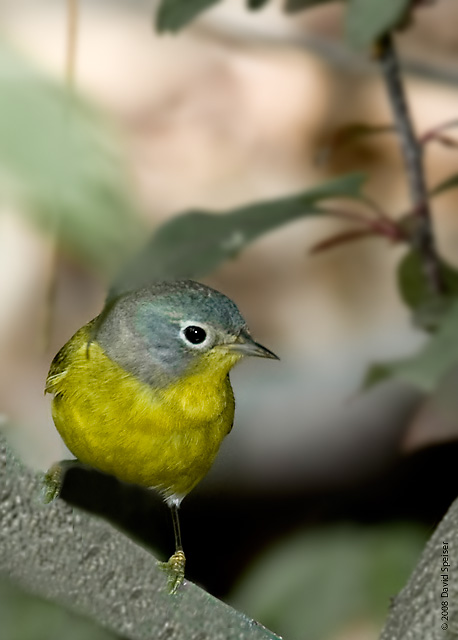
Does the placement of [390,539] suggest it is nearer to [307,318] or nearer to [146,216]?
[146,216]

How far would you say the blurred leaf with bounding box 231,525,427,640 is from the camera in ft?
1.20

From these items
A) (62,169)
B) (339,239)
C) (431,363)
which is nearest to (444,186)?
(339,239)

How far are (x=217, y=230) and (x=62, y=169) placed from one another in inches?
17.5

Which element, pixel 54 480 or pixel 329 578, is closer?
pixel 54 480

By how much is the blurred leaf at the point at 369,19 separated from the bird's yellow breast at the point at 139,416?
1.31ft

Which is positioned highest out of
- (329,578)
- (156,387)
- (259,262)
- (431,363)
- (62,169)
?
(62,169)

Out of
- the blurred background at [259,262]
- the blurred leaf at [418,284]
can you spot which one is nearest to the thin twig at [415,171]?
the blurred leaf at [418,284]

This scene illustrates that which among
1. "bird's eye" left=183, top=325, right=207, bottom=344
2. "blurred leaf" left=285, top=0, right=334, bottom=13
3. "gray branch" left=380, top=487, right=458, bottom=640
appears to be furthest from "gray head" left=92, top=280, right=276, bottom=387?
"blurred leaf" left=285, top=0, right=334, bottom=13

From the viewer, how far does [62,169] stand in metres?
0.11

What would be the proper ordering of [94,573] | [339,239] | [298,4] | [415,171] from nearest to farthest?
1. [94,573]
2. [339,239]
3. [415,171]
4. [298,4]

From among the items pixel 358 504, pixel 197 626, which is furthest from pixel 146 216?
pixel 358 504

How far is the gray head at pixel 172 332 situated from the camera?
0.24 metres

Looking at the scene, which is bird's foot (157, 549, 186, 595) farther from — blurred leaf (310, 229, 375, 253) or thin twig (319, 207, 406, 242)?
thin twig (319, 207, 406, 242)

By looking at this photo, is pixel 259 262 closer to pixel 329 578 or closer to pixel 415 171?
pixel 415 171
